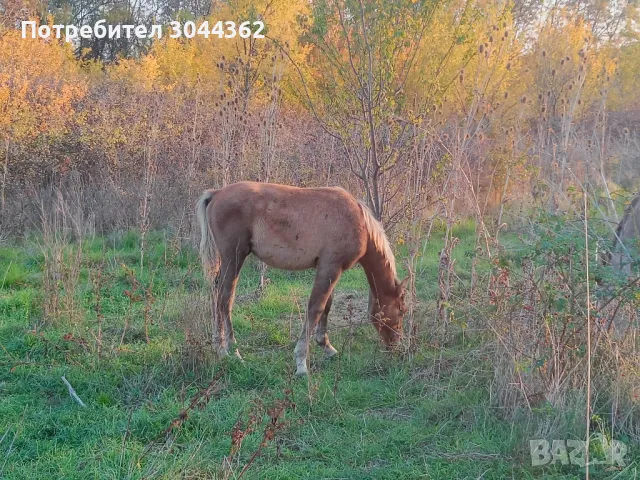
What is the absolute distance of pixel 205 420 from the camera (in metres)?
3.96

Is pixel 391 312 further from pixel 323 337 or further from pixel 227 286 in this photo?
pixel 227 286

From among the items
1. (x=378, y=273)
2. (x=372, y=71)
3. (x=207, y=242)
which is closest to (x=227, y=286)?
(x=207, y=242)

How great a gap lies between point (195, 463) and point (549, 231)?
107 inches

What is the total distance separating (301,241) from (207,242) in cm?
93

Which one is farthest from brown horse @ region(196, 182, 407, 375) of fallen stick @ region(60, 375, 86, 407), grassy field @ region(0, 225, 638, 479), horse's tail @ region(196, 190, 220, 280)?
fallen stick @ region(60, 375, 86, 407)

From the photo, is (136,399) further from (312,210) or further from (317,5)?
(317,5)

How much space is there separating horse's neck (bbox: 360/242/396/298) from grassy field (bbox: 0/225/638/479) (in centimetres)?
56

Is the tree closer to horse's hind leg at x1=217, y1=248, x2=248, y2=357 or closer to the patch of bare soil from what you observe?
the patch of bare soil

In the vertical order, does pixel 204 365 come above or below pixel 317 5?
below

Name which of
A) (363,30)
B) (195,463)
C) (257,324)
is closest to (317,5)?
(363,30)

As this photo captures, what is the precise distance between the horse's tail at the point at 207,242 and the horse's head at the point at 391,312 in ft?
5.17

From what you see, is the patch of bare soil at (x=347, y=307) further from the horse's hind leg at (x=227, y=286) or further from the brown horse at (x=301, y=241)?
the horse's hind leg at (x=227, y=286)

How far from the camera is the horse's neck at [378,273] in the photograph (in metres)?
5.37

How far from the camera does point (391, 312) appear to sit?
17.8 ft
